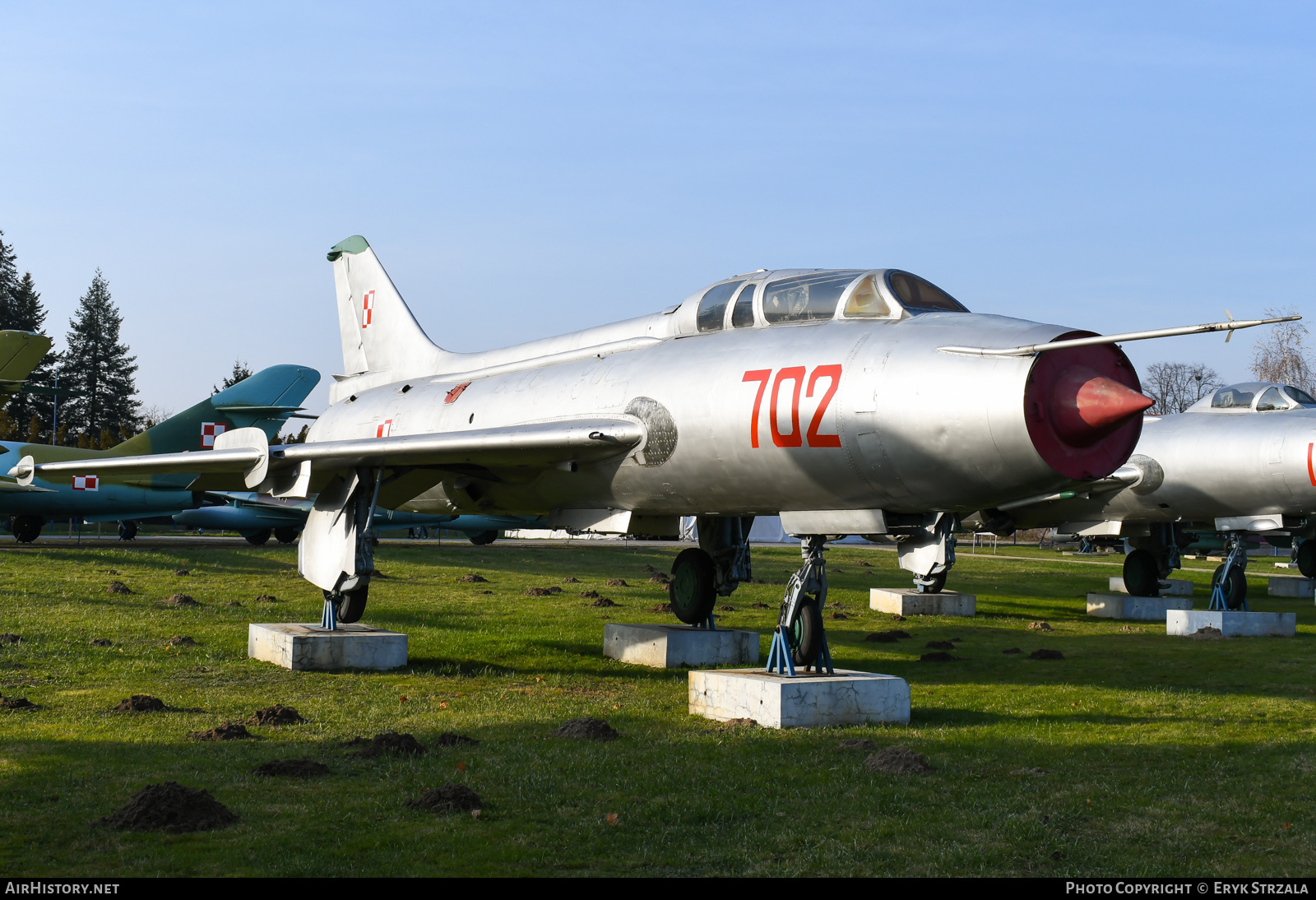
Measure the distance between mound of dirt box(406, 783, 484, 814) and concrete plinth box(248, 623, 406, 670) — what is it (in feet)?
19.6

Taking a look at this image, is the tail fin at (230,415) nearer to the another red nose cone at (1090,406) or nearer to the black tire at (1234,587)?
the black tire at (1234,587)

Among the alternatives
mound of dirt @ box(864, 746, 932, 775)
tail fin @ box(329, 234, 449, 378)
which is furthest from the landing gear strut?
tail fin @ box(329, 234, 449, 378)

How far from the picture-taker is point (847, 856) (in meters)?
5.22

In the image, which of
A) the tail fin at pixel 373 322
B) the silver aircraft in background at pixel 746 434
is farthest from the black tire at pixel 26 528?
the silver aircraft in background at pixel 746 434

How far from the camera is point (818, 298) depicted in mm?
9625

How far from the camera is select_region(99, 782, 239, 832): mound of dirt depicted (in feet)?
17.9

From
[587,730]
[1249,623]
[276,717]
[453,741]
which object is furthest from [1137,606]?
[276,717]

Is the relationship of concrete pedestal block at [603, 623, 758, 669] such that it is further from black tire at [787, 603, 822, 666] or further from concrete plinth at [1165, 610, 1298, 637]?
concrete plinth at [1165, 610, 1298, 637]

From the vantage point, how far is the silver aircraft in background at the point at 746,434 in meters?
8.00

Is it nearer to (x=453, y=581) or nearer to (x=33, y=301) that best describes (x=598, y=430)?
(x=453, y=581)

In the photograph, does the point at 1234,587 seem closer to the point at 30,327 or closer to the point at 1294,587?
the point at 1294,587

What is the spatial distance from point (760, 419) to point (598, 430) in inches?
72.4

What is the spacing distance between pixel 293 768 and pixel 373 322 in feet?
37.4
